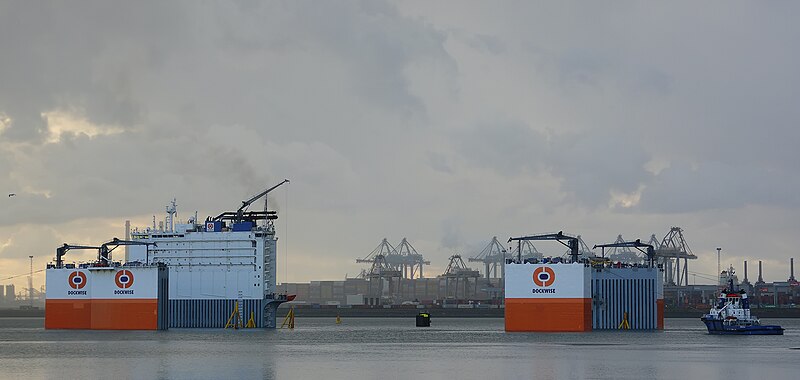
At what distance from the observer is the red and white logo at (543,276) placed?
105500 mm

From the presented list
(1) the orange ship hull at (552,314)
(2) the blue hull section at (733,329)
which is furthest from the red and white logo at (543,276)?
(2) the blue hull section at (733,329)

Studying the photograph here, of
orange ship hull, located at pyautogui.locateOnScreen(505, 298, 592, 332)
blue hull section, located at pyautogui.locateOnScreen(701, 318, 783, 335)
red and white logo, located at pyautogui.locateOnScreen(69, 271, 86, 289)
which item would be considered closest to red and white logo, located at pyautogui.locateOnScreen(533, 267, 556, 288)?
orange ship hull, located at pyautogui.locateOnScreen(505, 298, 592, 332)

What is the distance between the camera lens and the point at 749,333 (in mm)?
114312

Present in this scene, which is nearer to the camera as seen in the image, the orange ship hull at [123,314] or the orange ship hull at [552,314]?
the orange ship hull at [552,314]

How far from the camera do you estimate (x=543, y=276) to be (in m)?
106

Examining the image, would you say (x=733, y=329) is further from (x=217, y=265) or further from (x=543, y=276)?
(x=217, y=265)

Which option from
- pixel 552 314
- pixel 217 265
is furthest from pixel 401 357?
pixel 217 265

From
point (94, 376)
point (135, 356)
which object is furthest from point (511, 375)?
point (135, 356)

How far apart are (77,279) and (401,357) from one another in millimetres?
46980

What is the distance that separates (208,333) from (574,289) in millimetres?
33232

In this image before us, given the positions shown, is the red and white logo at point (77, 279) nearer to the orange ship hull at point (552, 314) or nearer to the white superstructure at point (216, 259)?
the white superstructure at point (216, 259)

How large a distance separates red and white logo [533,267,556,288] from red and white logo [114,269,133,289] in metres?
36.2

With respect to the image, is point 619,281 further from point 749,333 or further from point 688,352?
point 688,352

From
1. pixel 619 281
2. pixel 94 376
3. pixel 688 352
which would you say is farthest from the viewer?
pixel 619 281
